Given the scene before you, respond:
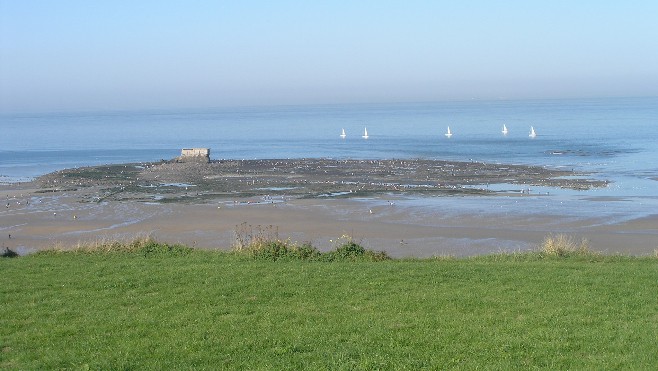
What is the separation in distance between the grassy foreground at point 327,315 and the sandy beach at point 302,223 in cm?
834

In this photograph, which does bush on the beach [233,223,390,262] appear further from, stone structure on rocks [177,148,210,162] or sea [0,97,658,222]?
stone structure on rocks [177,148,210,162]

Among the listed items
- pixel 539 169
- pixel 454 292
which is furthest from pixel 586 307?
pixel 539 169

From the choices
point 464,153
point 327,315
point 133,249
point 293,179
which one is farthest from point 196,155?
point 327,315

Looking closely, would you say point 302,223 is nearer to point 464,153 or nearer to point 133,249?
point 133,249

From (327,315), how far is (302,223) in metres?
19.6

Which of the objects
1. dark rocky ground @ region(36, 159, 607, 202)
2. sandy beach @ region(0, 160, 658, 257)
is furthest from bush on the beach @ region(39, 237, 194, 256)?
dark rocky ground @ region(36, 159, 607, 202)

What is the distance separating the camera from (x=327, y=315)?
1062cm

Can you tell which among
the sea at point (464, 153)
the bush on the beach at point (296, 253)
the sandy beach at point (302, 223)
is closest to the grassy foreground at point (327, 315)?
the bush on the beach at point (296, 253)

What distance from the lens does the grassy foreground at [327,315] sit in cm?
870

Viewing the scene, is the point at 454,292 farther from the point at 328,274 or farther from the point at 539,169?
the point at 539,169

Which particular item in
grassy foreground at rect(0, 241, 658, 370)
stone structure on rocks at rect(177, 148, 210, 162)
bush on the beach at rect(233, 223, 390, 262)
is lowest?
stone structure on rocks at rect(177, 148, 210, 162)

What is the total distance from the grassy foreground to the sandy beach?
8340 mm

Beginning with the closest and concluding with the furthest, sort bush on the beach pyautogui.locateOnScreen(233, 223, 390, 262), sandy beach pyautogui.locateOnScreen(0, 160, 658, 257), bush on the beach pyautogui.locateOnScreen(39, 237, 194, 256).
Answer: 1. bush on the beach pyautogui.locateOnScreen(233, 223, 390, 262)
2. bush on the beach pyautogui.locateOnScreen(39, 237, 194, 256)
3. sandy beach pyautogui.locateOnScreen(0, 160, 658, 257)

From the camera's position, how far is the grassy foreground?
870cm
